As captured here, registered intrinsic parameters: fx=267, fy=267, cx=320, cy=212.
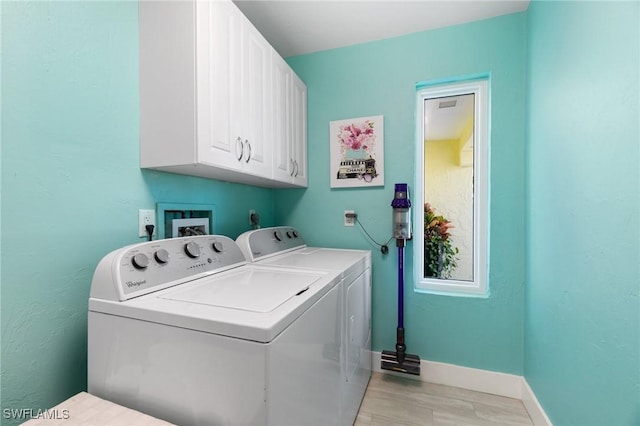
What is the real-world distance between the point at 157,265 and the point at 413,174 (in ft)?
5.78

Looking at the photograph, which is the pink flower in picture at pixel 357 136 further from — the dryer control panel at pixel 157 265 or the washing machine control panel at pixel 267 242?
the dryer control panel at pixel 157 265

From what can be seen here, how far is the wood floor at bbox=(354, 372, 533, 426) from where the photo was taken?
1.59 metres

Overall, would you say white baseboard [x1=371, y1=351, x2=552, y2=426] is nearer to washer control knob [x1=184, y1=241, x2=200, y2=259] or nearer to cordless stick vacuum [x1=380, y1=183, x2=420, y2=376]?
cordless stick vacuum [x1=380, y1=183, x2=420, y2=376]

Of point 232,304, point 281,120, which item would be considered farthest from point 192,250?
point 281,120

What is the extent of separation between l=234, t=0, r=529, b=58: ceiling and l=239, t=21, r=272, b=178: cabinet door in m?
0.36

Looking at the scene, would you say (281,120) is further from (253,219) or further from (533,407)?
(533,407)

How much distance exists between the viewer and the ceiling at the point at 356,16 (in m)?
1.74

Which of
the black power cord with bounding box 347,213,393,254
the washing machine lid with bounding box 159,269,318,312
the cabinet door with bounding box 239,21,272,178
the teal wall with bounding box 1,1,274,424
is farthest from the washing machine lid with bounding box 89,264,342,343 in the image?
the black power cord with bounding box 347,213,393,254

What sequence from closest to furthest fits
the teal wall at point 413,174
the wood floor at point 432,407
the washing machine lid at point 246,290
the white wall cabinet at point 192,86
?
the washing machine lid at point 246,290 → the white wall cabinet at point 192,86 → the wood floor at point 432,407 → the teal wall at point 413,174

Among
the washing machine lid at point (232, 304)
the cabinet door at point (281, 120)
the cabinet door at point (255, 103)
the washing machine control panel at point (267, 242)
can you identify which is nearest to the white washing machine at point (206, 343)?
the washing machine lid at point (232, 304)

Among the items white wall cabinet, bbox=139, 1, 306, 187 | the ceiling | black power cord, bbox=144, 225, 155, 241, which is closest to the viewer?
white wall cabinet, bbox=139, 1, 306, 187

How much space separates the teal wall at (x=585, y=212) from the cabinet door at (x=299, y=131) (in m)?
1.58

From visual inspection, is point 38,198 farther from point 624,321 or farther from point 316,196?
point 624,321

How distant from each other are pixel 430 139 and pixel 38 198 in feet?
7.45
